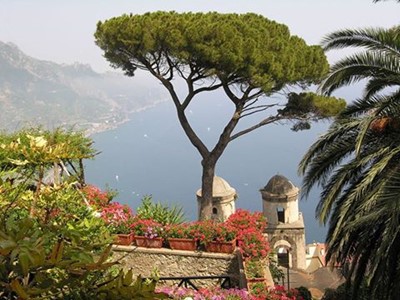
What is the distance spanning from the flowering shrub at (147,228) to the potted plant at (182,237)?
8.7 inches

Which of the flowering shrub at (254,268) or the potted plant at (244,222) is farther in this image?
the potted plant at (244,222)

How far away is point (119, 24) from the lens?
1452 centimetres

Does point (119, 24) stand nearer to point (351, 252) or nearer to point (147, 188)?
point (351, 252)

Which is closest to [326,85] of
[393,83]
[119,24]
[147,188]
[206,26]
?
[393,83]

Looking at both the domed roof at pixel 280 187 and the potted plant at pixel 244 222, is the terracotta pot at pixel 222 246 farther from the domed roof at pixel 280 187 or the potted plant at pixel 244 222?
the domed roof at pixel 280 187

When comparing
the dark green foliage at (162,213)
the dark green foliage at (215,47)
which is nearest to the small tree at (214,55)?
the dark green foliage at (215,47)

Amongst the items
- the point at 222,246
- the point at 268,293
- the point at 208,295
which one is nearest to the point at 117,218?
the point at 222,246

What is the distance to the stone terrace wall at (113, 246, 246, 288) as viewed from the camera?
9.41m

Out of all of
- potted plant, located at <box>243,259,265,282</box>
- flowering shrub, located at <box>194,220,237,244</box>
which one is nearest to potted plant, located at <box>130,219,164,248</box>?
flowering shrub, located at <box>194,220,237,244</box>

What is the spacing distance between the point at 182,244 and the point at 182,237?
0.51 feet

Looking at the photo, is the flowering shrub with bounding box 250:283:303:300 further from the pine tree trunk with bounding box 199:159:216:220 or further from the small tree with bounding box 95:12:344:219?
the pine tree trunk with bounding box 199:159:216:220

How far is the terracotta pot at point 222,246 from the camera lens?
945 centimetres

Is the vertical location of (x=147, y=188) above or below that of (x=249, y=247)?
above

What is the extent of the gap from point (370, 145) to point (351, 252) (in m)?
1.78
